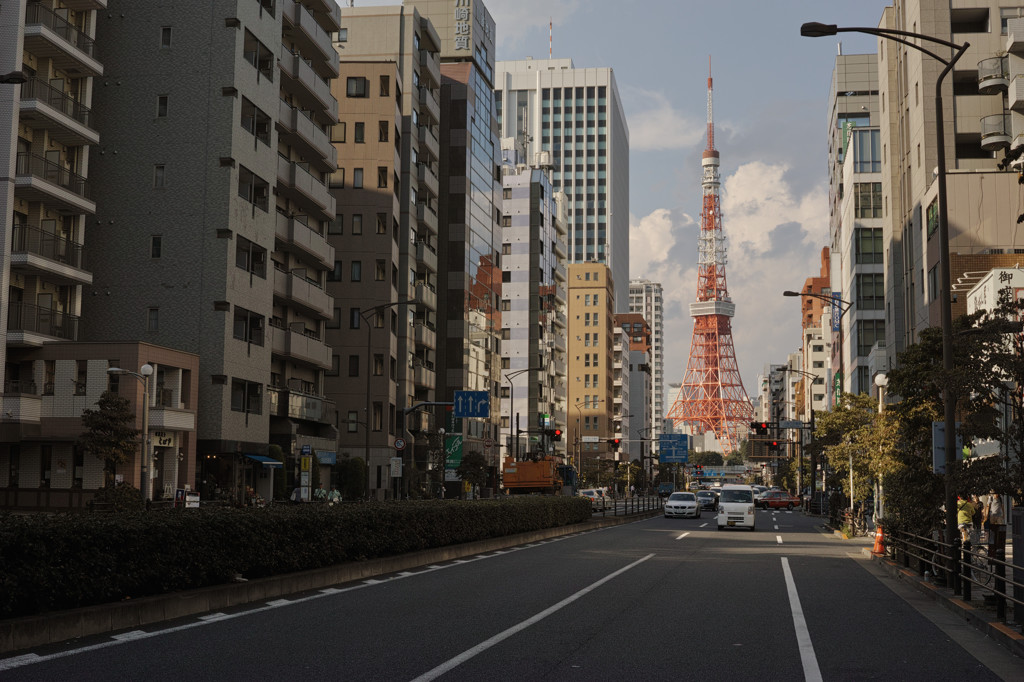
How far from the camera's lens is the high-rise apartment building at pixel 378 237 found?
6838cm

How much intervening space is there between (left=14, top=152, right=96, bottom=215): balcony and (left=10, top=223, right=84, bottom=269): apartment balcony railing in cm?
132

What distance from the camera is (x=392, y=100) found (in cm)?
7000

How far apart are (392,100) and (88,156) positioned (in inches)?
1003

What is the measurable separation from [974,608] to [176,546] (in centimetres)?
1085

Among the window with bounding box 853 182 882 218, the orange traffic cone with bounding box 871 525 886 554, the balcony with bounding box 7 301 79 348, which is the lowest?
the orange traffic cone with bounding box 871 525 886 554

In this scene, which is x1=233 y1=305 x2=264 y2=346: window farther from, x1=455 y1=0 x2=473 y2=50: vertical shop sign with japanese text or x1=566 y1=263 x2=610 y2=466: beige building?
x1=566 y1=263 x2=610 y2=466: beige building

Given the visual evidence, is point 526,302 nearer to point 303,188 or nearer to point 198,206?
point 303,188

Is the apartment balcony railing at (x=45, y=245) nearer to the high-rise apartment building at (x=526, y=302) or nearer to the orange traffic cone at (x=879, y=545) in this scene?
the orange traffic cone at (x=879, y=545)

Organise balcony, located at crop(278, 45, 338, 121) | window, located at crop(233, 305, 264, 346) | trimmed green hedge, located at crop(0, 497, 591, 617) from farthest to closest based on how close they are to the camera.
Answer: balcony, located at crop(278, 45, 338, 121) → window, located at crop(233, 305, 264, 346) → trimmed green hedge, located at crop(0, 497, 591, 617)

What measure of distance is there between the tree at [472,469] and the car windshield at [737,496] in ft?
108

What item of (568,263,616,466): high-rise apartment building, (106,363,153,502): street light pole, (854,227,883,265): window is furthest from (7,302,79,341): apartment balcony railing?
(568,263,616,466): high-rise apartment building

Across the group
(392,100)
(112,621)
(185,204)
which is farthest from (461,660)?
(392,100)

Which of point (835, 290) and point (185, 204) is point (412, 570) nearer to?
point (185, 204)

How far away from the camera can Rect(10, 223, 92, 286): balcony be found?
139ft
